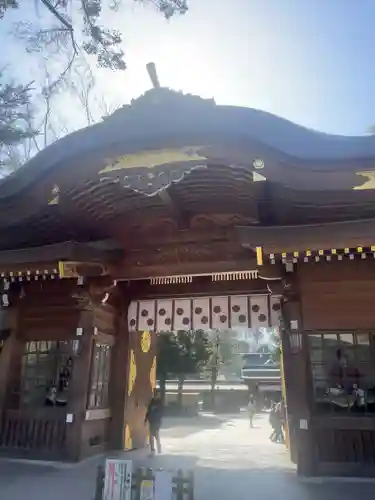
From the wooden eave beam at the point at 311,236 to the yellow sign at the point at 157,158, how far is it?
1079mm

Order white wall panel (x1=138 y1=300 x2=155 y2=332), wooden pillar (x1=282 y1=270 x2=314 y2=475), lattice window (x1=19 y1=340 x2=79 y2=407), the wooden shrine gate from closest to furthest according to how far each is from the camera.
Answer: wooden pillar (x1=282 y1=270 x2=314 y2=475) < lattice window (x1=19 y1=340 x2=79 y2=407) < the wooden shrine gate < white wall panel (x1=138 y1=300 x2=155 y2=332)

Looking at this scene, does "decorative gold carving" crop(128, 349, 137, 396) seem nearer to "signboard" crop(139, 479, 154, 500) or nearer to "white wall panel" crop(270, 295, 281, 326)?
"white wall panel" crop(270, 295, 281, 326)

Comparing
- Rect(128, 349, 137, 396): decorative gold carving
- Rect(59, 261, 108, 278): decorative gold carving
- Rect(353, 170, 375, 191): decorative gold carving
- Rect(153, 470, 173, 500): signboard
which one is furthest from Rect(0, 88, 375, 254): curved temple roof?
Rect(153, 470, 173, 500): signboard

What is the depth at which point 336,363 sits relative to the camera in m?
5.71

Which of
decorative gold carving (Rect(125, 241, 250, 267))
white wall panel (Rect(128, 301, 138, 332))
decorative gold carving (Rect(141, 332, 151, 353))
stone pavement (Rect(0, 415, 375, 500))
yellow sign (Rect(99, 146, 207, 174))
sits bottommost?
stone pavement (Rect(0, 415, 375, 500))

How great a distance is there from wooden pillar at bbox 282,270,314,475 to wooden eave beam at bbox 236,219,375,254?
1.09 meters

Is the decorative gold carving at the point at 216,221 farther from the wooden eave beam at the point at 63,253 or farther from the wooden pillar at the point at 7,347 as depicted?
the wooden pillar at the point at 7,347

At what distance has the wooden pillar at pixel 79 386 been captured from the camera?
6.12 metres

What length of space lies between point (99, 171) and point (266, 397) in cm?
2128

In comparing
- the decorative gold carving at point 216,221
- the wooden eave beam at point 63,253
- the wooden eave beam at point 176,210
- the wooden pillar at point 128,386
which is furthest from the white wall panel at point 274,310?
the wooden eave beam at point 63,253

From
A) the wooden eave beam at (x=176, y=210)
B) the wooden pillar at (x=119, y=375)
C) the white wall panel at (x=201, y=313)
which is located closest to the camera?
the wooden eave beam at (x=176, y=210)

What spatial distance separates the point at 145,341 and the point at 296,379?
→ 3477mm

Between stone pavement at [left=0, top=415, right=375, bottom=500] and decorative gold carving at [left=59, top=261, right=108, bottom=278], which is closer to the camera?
stone pavement at [left=0, top=415, right=375, bottom=500]

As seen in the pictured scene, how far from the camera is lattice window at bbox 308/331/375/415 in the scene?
18.1ft
